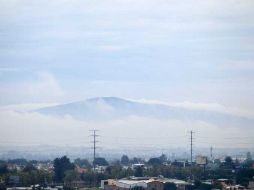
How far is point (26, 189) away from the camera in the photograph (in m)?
24.0

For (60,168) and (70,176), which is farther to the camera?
(60,168)

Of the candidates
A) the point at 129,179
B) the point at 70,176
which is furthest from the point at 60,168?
the point at 129,179

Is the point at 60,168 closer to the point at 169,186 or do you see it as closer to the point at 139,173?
the point at 139,173

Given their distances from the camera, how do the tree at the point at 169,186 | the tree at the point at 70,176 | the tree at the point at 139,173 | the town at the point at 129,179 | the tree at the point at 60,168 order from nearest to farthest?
1. the tree at the point at 169,186
2. the town at the point at 129,179
3. the tree at the point at 70,176
4. the tree at the point at 60,168
5. the tree at the point at 139,173

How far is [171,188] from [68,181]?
611 centimetres

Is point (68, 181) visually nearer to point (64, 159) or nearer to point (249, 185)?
point (64, 159)

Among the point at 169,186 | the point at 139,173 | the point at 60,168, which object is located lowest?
the point at 169,186

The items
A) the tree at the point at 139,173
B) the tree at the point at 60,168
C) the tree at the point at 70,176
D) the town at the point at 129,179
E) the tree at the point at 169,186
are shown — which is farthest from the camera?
the tree at the point at 139,173

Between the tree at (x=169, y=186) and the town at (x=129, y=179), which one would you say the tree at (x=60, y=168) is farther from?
the tree at (x=169, y=186)

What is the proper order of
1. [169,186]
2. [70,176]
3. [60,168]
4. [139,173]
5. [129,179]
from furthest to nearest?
[139,173] → [60,168] → [70,176] → [129,179] → [169,186]

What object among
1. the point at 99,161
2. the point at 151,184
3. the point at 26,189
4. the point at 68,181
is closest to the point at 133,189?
the point at 151,184

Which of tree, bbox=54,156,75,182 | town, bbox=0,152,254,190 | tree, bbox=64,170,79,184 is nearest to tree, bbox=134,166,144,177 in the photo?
town, bbox=0,152,254,190

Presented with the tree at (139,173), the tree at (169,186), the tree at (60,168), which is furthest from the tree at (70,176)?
the tree at (169,186)

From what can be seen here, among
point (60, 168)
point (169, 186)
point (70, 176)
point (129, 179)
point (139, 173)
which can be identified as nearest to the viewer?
point (169, 186)
